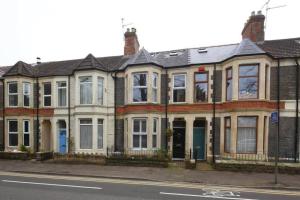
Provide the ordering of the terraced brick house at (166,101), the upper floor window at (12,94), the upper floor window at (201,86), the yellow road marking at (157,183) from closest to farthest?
1. the yellow road marking at (157,183)
2. the terraced brick house at (166,101)
3. the upper floor window at (201,86)
4. the upper floor window at (12,94)

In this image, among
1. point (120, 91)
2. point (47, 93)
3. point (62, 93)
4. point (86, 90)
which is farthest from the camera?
point (47, 93)

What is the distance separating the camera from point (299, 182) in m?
9.60

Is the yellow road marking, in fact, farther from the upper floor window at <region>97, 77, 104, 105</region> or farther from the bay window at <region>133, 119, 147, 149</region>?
the upper floor window at <region>97, 77, 104, 105</region>

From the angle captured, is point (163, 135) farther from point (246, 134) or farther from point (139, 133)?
point (246, 134)

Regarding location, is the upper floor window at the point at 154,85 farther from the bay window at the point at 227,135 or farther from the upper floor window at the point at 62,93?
the upper floor window at the point at 62,93

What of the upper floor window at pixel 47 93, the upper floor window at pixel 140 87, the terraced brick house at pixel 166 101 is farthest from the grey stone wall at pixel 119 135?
the upper floor window at pixel 47 93

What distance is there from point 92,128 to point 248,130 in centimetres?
1048

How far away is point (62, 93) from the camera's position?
18.6m

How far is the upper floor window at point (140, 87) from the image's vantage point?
15899 millimetres

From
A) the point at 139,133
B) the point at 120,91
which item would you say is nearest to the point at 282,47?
the point at 139,133

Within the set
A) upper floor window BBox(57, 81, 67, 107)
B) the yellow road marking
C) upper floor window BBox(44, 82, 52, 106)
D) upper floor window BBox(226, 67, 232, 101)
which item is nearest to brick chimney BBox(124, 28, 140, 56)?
upper floor window BBox(57, 81, 67, 107)

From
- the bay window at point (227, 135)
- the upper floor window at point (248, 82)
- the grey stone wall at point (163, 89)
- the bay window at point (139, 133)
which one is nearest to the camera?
the upper floor window at point (248, 82)

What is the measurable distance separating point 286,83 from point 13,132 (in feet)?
67.9

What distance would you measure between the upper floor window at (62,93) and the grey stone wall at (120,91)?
14.8ft
